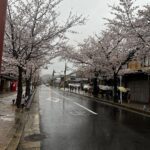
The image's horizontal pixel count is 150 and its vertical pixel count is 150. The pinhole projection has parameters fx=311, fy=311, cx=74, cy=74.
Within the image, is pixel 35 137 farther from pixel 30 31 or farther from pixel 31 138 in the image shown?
pixel 30 31

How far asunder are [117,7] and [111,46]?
17.1 m

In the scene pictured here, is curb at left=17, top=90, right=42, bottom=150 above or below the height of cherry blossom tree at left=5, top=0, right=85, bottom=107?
below

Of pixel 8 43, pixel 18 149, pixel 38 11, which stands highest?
pixel 38 11

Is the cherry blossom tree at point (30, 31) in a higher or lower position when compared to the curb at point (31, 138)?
higher

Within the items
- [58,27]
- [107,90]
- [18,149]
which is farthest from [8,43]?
[107,90]

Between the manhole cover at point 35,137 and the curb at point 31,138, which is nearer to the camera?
the curb at point 31,138

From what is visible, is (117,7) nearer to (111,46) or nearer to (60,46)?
(60,46)

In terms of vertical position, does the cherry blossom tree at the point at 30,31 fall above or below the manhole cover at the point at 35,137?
above

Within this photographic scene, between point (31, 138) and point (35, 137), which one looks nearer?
point (31, 138)

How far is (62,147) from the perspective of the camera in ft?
31.5

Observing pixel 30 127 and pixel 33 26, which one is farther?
pixel 33 26

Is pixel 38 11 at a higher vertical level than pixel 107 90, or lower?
higher

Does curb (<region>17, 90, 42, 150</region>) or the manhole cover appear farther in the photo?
the manhole cover

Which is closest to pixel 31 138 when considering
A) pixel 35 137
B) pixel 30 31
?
pixel 35 137
